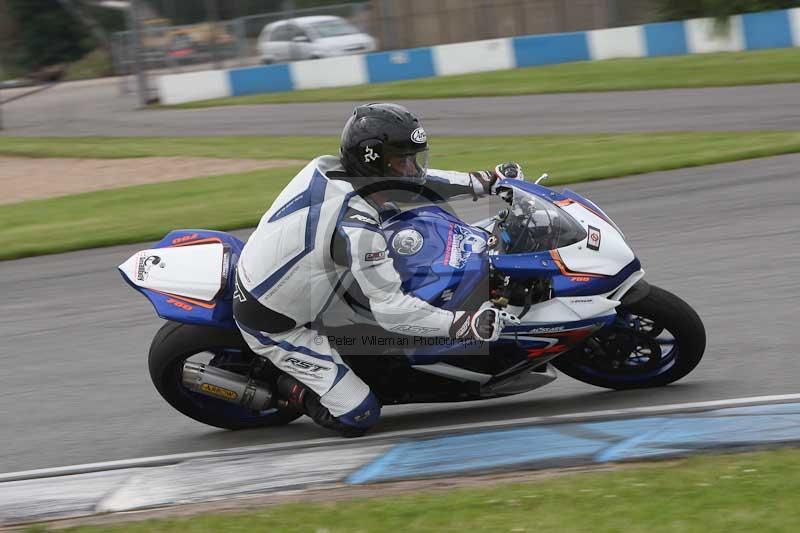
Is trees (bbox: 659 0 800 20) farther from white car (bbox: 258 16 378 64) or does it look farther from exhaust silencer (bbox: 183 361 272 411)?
exhaust silencer (bbox: 183 361 272 411)

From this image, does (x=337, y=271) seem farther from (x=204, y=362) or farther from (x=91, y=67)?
(x=91, y=67)

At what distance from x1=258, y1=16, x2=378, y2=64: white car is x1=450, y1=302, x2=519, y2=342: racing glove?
71.7 ft

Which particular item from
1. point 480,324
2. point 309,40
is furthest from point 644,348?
point 309,40

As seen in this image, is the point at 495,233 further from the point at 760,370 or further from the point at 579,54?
the point at 579,54

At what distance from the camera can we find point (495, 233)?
5.25 m

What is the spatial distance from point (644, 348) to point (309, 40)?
21.9 m

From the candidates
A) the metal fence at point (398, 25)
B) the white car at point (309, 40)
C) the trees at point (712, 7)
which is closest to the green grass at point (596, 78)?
the trees at point (712, 7)

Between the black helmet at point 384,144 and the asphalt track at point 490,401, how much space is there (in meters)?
1.35

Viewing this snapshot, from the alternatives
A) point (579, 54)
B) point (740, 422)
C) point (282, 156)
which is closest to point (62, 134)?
point (282, 156)

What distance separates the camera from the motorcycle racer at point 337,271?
16.0ft

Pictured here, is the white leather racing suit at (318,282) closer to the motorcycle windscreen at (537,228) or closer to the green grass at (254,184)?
the motorcycle windscreen at (537,228)

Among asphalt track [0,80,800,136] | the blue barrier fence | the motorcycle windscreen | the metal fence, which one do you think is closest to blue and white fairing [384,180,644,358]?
the motorcycle windscreen

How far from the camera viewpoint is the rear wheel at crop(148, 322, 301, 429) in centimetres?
539

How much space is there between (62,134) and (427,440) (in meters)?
18.0
